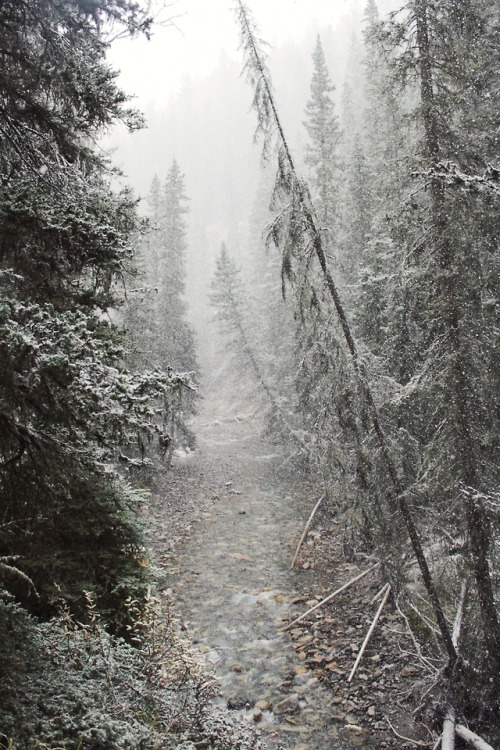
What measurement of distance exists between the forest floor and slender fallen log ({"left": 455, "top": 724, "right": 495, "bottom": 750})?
0.54 m

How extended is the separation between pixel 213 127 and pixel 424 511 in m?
123

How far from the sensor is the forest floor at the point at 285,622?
8.14 m

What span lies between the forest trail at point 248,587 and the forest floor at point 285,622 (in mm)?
30

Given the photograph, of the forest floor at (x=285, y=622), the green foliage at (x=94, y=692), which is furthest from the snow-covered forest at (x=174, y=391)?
the forest floor at (x=285, y=622)

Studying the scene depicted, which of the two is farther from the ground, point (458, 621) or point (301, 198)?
point (301, 198)

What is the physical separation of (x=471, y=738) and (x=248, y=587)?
22.9 feet

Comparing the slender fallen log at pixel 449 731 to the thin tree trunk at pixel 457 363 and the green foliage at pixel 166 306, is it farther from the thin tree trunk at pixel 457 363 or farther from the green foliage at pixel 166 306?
the green foliage at pixel 166 306

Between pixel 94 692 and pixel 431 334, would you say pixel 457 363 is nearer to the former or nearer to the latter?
pixel 431 334

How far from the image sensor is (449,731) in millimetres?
7172

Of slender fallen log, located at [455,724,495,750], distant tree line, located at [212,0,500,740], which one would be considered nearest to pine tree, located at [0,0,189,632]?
distant tree line, located at [212,0,500,740]

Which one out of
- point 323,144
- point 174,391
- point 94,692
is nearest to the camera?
point 94,692

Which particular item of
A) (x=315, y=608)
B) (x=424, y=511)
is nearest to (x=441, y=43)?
(x=424, y=511)

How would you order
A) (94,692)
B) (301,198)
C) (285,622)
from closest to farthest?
1. (94,692)
2. (301,198)
3. (285,622)

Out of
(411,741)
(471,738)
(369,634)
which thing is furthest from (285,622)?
(471,738)
